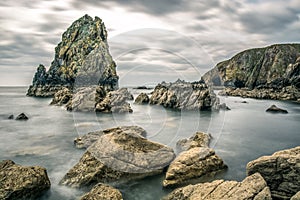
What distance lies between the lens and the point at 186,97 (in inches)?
2165

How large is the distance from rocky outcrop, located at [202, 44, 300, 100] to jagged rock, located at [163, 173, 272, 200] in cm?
4442

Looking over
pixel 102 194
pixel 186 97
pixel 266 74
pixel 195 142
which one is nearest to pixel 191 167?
pixel 102 194

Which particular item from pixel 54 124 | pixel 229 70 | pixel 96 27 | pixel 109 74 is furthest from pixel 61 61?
pixel 229 70

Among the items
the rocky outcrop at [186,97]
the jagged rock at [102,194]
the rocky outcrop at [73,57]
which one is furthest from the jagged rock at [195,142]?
the rocky outcrop at [73,57]

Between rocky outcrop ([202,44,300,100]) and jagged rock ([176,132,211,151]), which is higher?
rocky outcrop ([202,44,300,100])

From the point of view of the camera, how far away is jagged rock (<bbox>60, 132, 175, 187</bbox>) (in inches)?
551

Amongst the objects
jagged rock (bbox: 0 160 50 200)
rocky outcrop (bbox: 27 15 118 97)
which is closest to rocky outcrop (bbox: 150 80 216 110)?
jagged rock (bbox: 0 160 50 200)

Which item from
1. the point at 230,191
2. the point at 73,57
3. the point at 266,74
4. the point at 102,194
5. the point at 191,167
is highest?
the point at 73,57

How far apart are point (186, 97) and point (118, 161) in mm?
Result: 41667

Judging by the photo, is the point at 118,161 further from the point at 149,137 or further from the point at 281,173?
the point at 149,137

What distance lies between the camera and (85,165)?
47.6 feet

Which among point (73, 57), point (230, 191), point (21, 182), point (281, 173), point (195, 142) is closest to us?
point (230, 191)

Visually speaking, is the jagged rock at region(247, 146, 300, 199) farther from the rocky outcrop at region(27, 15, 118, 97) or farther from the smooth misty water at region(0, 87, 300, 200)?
the rocky outcrop at region(27, 15, 118, 97)

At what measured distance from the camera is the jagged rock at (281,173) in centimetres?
1149
